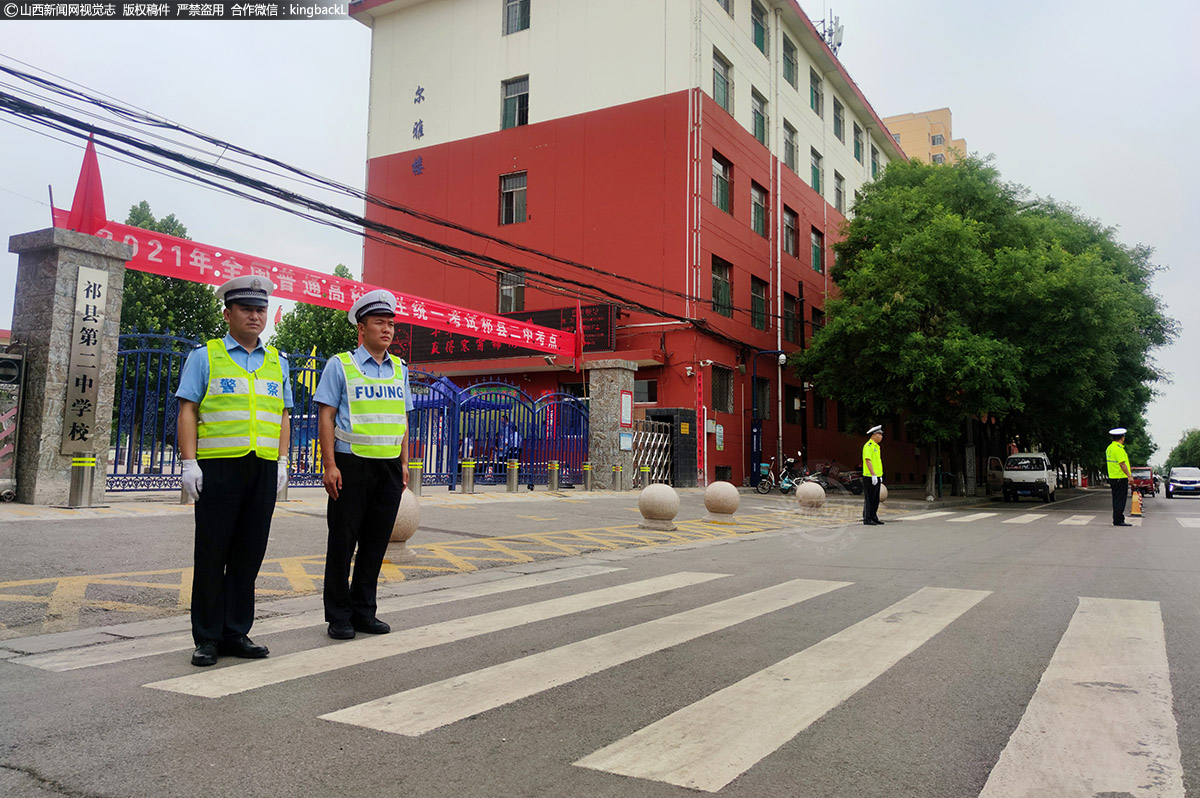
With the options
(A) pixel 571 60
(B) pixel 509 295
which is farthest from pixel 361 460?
(A) pixel 571 60

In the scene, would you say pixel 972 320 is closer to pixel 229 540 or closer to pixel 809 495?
pixel 809 495

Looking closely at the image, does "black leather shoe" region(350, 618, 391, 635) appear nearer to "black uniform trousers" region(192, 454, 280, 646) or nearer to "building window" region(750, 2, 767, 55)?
"black uniform trousers" region(192, 454, 280, 646)

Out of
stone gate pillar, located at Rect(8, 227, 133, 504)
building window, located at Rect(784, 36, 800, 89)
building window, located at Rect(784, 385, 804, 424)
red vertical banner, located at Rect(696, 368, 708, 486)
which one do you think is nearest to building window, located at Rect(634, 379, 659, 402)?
red vertical banner, located at Rect(696, 368, 708, 486)

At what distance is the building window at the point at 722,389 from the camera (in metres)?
27.7

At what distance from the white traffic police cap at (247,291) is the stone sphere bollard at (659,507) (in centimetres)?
792

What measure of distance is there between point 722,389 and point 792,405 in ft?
20.8

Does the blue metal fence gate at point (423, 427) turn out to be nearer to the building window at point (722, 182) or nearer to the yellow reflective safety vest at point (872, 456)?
the yellow reflective safety vest at point (872, 456)

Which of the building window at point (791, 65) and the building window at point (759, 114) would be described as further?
the building window at point (791, 65)

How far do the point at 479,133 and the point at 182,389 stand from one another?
28.1 m

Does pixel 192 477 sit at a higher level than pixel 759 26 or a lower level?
lower

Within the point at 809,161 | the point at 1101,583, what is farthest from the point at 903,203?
the point at 1101,583

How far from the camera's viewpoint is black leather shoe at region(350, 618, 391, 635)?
4.86m

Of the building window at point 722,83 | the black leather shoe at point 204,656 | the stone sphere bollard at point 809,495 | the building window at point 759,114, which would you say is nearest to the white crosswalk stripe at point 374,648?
the black leather shoe at point 204,656

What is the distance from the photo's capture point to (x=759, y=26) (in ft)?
105
